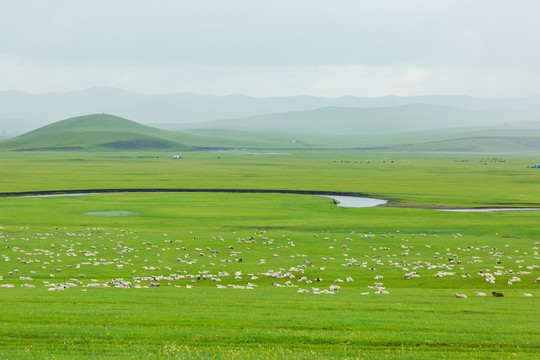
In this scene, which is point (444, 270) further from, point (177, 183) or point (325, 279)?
point (177, 183)

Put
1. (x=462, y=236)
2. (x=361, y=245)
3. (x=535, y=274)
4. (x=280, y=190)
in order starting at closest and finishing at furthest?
(x=535, y=274), (x=361, y=245), (x=462, y=236), (x=280, y=190)

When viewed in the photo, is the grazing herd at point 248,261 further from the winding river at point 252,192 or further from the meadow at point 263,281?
the winding river at point 252,192

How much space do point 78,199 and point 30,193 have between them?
15.1m

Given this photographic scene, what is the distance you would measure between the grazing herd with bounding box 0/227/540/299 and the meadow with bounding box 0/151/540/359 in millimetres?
145

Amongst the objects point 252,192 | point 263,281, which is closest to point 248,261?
point 263,281

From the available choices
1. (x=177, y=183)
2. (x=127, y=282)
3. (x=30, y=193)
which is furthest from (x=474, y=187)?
(x=127, y=282)

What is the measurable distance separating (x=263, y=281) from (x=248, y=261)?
21.6ft

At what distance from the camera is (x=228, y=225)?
58.7m

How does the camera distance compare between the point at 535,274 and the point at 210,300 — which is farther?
the point at 535,274

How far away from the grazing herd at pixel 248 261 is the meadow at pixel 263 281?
0.15m

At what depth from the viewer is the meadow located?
1925 cm

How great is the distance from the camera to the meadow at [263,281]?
19.2 m

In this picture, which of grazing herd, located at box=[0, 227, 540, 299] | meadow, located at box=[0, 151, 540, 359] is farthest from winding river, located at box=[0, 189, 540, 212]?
grazing herd, located at box=[0, 227, 540, 299]

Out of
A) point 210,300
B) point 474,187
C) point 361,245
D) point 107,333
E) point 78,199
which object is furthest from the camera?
point 474,187
